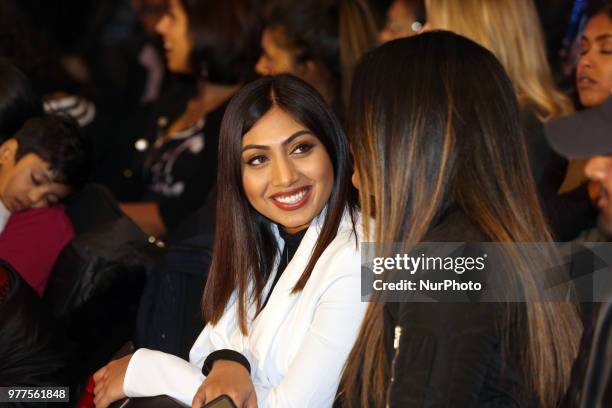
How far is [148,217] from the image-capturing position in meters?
3.96

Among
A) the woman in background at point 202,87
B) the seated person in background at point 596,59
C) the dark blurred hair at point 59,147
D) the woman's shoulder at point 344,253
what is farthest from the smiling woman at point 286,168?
the woman in background at point 202,87

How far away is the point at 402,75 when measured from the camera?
200 cm

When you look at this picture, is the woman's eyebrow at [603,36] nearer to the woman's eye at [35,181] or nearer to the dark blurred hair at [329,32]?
the dark blurred hair at [329,32]

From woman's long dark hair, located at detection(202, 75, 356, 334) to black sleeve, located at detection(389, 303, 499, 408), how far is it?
538 mm

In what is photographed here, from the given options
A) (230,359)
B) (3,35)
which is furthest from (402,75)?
(3,35)

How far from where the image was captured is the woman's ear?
3.05 meters

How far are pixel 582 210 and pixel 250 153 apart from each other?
3.26 ft

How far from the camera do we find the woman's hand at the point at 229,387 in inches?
84.2

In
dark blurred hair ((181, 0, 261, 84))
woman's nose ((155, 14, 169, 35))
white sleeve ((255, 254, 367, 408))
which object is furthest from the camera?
woman's nose ((155, 14, 169, 35))

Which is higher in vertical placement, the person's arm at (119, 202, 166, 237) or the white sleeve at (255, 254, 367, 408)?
the person's arm at (119, 202, 166, 237)

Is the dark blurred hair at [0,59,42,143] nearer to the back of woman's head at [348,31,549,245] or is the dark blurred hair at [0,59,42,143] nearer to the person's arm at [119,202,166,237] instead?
the person's arm at [119,202,166,237]

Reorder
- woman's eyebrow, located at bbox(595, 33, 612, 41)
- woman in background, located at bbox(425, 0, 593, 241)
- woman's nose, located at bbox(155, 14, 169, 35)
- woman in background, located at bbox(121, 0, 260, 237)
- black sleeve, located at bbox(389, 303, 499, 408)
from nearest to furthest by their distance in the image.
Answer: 1. black sleeve, located at bbox(389, 303, 499, 408)
2. woman's eyebrow, located at bbox(595, 33, 612, 41)
3. woman in background, located at bbox(425, 0, 593, 241)
4. woman in background, located at bbox(121, 0, 260, 237)
5. woman's nose, located at bbox(155, 14, 169, 35)

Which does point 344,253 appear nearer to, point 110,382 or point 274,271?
point 274,271

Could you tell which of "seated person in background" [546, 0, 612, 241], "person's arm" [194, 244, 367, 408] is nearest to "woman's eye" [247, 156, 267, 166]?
"person's arm" [194, 244, 367, 408]
